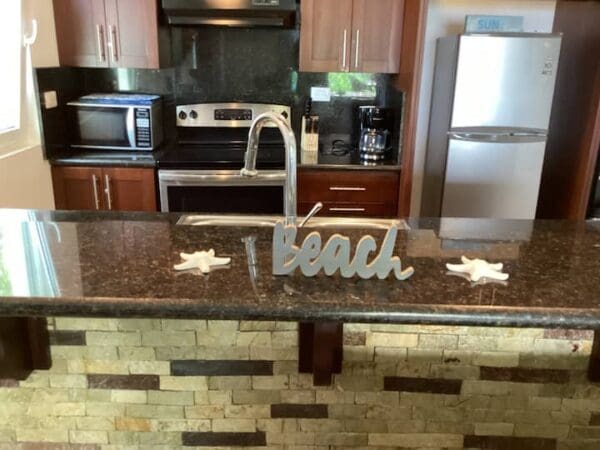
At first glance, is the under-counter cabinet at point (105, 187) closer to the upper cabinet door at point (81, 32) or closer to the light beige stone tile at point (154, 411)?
the upper cabinet door at point (81, 32)

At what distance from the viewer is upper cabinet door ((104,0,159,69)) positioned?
9.79 ft

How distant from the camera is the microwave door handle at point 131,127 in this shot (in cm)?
308

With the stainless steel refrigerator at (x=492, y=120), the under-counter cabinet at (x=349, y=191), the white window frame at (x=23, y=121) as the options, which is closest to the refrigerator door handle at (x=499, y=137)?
the stainless steel refrigerator at (x=492, y=120)

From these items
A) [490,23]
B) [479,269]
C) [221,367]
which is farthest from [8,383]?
[490,23]

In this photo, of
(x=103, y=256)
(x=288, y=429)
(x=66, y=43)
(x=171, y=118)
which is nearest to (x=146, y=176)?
(x=171, y=118)

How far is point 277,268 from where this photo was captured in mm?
1161

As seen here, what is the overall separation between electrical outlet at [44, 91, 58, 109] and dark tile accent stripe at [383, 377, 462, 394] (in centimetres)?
255

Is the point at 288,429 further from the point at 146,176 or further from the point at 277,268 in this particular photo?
the point at 146,176

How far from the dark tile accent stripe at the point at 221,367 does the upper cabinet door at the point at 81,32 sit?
7.66 feet

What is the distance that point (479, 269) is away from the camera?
1.20 metres

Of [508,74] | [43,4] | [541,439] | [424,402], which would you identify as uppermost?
[43,4]

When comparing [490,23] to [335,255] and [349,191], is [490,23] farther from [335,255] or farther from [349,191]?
[335,255]

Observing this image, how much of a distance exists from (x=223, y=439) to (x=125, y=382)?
295mm

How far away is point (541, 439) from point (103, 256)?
1212 millimetres
